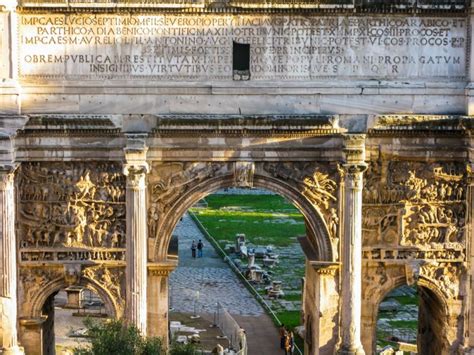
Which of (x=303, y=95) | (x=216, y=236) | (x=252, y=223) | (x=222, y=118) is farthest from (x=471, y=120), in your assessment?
(x=252, y=223)

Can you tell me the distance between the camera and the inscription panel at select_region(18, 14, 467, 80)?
86.1 feet

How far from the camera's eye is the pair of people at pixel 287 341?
1428 inches

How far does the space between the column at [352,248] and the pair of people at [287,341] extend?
31.4 feet

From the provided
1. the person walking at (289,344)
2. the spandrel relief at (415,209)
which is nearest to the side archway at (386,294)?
the spandrel relief at (415,209)

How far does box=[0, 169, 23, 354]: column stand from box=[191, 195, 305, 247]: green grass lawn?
3338cm

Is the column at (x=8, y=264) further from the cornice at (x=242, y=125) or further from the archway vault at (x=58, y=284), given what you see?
the cornice at (x=242, y=125)

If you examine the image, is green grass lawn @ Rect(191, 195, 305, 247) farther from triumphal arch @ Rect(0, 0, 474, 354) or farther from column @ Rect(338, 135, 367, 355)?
column @ Rect(338, 135, 367, 355)

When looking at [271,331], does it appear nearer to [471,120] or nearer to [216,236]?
[471,120]

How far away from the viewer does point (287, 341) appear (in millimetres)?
36344

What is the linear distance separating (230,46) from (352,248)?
206 inches

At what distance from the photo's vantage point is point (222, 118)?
26109 millimetres

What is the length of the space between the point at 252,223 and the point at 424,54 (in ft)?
138

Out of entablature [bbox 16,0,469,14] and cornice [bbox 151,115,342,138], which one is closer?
entablature [bbox 16,0,469,14]

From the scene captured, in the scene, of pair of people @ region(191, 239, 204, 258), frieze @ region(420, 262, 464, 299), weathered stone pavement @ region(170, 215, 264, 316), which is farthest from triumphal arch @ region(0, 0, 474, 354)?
pair of people @ region(191, 239, 204, 258)
